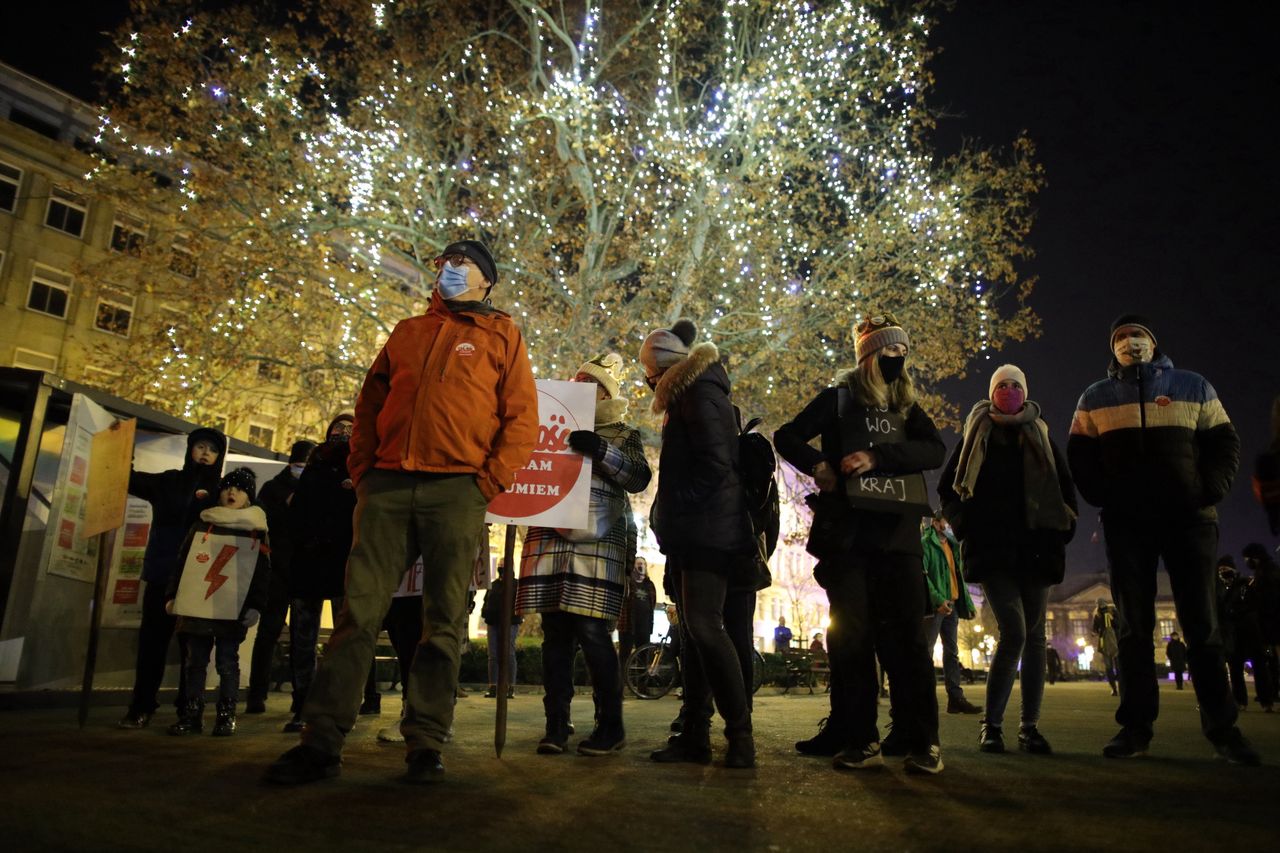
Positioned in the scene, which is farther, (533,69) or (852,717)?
(533,69)

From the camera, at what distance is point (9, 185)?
32.1 metres

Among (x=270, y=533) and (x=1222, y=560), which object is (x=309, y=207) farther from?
(x=1222, y=560)

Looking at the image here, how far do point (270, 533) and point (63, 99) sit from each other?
113 ft

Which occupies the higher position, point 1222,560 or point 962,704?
point 1222,560

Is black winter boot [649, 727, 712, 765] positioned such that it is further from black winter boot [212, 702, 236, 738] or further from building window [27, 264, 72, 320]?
building window [27, 264, 72, 320]

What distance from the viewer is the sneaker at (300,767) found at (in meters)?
3.14

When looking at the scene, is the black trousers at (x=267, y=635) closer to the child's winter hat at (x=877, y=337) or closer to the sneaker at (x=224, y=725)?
the sneaker at (x=224, y=725)

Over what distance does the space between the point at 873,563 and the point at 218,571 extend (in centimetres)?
392

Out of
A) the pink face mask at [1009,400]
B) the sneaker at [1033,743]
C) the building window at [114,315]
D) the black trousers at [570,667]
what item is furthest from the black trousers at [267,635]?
the building window at [114,315]

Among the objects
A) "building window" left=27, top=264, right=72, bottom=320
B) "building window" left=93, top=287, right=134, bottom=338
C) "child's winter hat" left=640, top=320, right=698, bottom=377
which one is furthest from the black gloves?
"building window" left=27, top=264, right=72, bottom=320

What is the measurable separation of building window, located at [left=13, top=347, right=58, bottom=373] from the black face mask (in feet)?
115

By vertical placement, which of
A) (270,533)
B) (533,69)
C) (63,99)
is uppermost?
(63,99)

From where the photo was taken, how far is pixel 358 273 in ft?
67.3

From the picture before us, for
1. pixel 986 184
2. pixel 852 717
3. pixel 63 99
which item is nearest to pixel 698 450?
pixel 852 717
